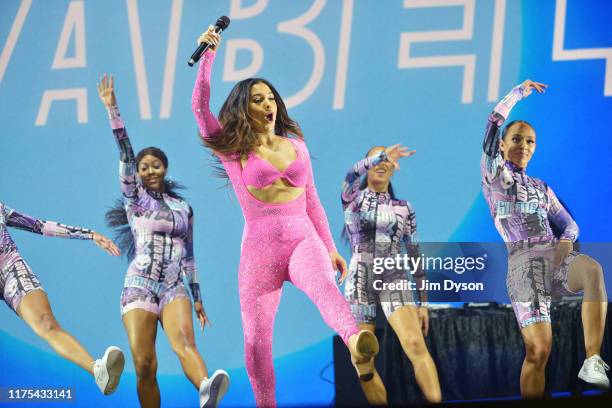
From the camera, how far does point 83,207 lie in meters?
4.49

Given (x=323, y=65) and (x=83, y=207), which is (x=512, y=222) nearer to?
(x=323, y=65)

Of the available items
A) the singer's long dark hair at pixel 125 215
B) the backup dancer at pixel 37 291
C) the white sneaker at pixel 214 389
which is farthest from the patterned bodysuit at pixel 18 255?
the white sneaker at pixel 214 389

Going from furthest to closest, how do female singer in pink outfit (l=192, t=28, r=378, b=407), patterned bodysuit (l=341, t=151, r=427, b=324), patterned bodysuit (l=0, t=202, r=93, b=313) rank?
patterned bodysuit (l=0, t=202, r=93, b=313) → patterned bodysuit (l=341, t=151, r=427, b=324) → female singer in pink outfit (l=192, t=28, r=378, b=407)

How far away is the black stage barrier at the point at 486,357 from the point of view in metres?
4.13

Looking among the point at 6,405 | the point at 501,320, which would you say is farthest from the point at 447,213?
the point at 6,405

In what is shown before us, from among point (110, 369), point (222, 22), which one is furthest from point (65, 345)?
point (222, 22)

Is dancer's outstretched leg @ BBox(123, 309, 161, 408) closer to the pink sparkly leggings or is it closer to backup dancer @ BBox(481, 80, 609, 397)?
the pink sparkly leggings

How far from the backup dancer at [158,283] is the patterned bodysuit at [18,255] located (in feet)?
1.07

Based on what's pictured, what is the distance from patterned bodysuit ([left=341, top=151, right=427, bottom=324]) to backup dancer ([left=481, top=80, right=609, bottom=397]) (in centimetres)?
49

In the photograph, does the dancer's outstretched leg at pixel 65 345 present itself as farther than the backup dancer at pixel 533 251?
Yes

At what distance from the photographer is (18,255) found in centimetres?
448

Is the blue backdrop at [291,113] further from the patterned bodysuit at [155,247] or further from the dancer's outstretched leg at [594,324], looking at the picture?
the dancer's outstretched leg at [594,324]

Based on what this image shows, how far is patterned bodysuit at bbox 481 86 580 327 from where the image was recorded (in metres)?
4.15

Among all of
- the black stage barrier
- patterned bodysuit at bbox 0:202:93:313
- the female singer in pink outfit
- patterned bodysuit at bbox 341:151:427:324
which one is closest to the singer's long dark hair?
patterned bodysuit at bbox 0:202:93:313
